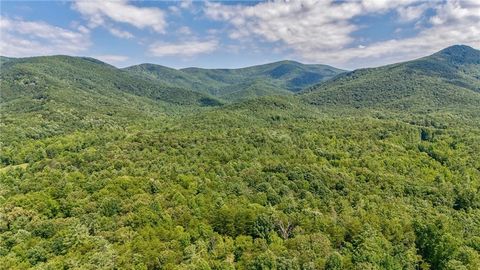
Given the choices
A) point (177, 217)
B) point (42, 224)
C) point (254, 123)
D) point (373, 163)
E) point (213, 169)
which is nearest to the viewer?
point (42, 224)

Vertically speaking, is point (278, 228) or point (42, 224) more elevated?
point (42, 224)

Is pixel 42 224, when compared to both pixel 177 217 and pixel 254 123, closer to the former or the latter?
pixel 177 217

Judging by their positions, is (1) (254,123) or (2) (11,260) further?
(1) (254,123)

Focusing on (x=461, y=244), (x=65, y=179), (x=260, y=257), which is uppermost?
(x=65, y=179)

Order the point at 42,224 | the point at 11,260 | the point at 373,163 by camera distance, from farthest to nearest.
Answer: the point at 373,163
the point at 42,224
the point at 11,260

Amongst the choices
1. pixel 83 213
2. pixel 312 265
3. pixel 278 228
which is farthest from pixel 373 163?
pixel 83 213

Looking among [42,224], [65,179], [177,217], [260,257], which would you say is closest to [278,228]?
[260,257]

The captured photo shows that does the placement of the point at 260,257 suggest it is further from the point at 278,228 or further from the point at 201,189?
the point at 201,189

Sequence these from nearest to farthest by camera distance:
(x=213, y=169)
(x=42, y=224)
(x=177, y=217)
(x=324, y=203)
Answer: (x=42, y=224) < (x=177, y=217) < (x=324, y=203) < (x=213, y=169)

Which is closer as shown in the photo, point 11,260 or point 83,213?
point 11,260
